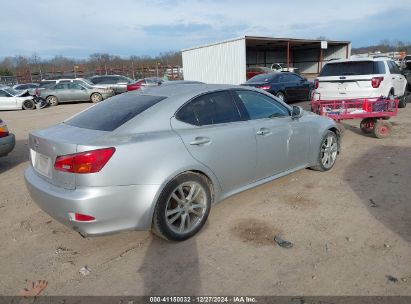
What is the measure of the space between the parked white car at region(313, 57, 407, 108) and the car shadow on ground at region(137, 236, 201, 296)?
6.32 m

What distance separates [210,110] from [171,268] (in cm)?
174

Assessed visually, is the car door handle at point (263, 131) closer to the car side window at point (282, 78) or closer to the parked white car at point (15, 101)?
the car side window at point (282, 78)

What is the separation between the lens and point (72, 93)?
21.2m

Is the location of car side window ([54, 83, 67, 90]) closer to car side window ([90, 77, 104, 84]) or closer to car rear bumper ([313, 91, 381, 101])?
car side window ([90, 77, 104, 84])

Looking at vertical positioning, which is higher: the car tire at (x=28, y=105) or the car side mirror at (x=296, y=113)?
the car side mirror at (x=296, y=113)

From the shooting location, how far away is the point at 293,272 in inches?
116

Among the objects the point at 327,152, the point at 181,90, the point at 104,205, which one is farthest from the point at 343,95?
the point at 104,205

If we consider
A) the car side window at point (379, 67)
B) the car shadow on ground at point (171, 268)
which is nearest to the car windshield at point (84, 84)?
the car side window at point (379, 67)

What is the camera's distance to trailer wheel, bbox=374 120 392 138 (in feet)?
24.4

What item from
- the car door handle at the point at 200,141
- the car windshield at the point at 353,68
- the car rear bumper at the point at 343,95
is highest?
the car windshield at the point at 353,68

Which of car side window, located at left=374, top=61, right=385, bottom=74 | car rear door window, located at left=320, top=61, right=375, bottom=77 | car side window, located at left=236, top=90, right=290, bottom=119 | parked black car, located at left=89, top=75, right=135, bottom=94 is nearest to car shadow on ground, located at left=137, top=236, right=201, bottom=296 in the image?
car side window, located at left=236, top=90, right=290, bottom=119

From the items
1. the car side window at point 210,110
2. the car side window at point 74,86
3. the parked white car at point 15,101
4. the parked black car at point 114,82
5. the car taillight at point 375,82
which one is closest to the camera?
the car side window at point 210,110

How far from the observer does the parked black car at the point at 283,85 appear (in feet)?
43.8

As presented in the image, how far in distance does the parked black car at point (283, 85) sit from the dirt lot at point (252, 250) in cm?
890
